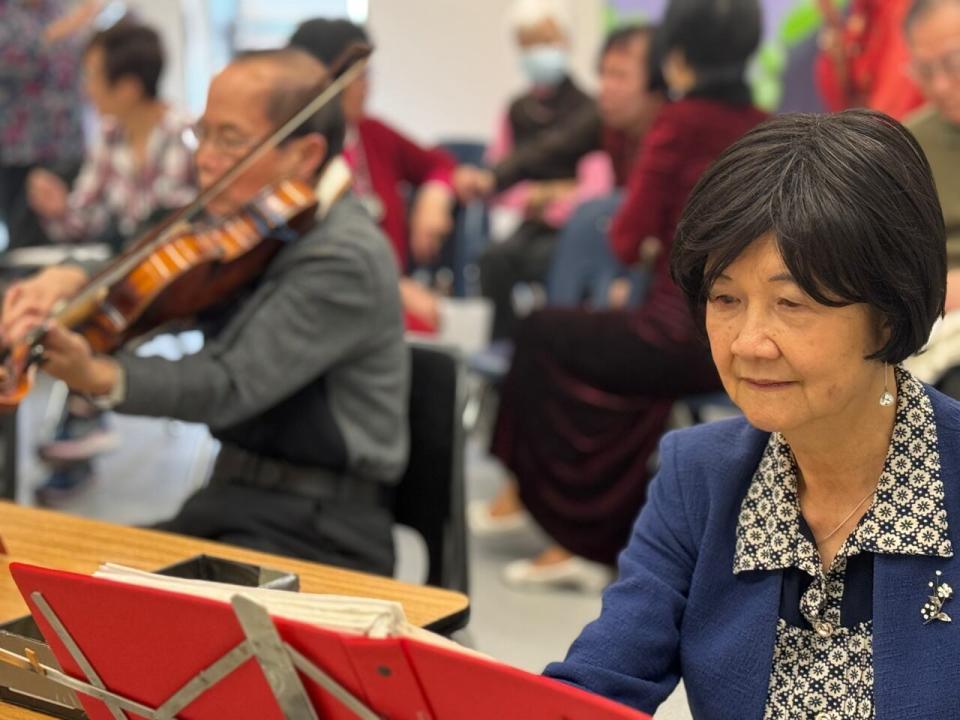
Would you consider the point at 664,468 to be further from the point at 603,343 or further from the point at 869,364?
the point at 603,343

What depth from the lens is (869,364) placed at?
46.2 inches

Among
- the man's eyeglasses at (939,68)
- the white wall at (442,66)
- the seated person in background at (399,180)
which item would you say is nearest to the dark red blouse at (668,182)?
the man's eyeglasses at (939,68)

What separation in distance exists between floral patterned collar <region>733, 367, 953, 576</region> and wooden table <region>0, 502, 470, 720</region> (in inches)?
12.9

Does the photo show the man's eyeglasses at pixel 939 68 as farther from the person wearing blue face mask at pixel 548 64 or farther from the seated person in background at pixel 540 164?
the person wearing blue face mask at pixel 548 64

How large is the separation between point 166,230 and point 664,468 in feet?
3.17

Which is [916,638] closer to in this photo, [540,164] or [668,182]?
[668,182]

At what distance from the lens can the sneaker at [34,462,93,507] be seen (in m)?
4.24

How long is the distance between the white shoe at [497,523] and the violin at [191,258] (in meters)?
2.06

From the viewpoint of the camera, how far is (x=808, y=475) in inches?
49.5

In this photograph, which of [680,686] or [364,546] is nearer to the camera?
[680,686]

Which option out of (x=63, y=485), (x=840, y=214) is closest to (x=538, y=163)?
(x=63, y=485)

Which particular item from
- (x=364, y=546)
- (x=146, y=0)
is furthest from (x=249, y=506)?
(x=146, y=0)

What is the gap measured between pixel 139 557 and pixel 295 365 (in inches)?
20.6

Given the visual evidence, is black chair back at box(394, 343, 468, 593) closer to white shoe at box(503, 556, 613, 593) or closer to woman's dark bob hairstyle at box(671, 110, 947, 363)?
woman's dark bob hairstyle at box(671, 110, 947, 363)
